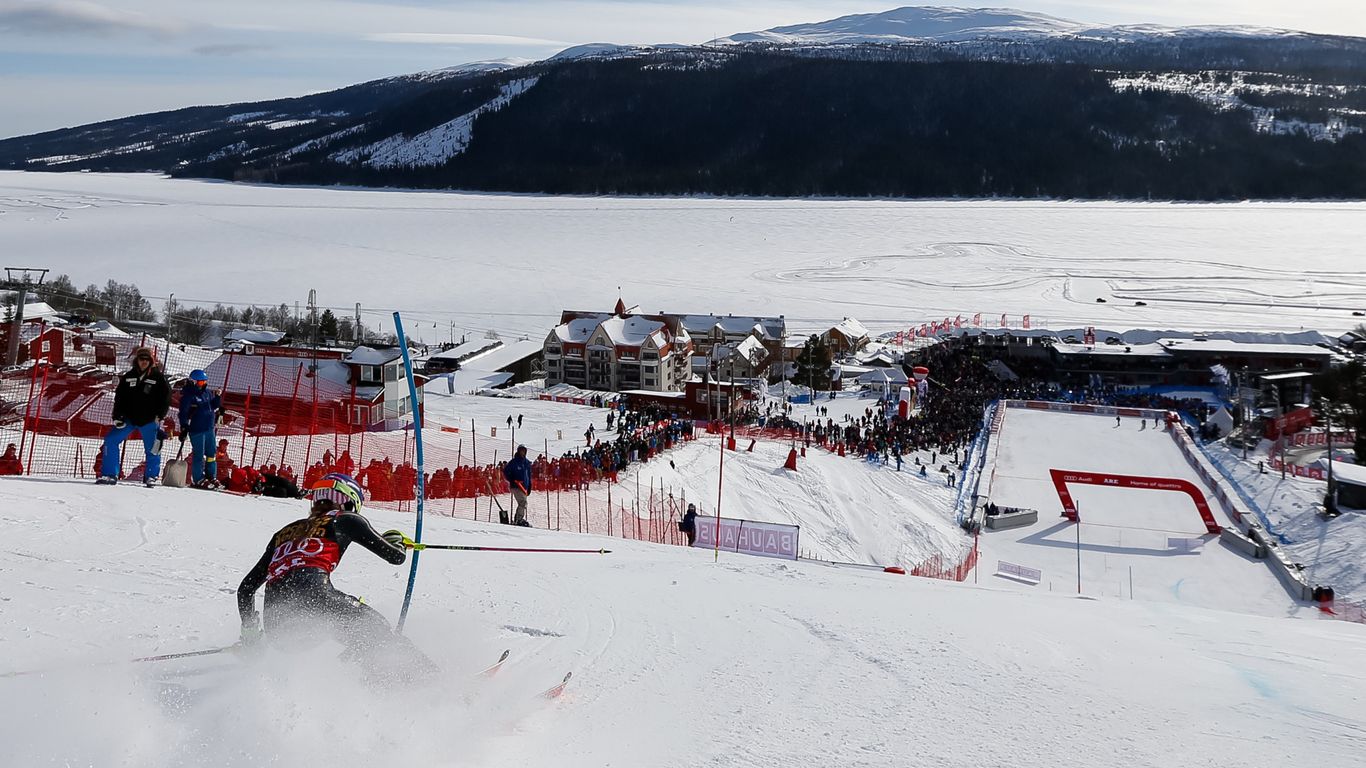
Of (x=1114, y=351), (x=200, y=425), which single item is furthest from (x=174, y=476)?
(x=1114, y=351)

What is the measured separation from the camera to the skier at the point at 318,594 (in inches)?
139

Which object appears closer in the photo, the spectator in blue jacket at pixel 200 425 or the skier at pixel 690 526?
the spectator in blue jacket at pixel 200 425

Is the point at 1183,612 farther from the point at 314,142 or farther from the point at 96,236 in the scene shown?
the point at 314,142

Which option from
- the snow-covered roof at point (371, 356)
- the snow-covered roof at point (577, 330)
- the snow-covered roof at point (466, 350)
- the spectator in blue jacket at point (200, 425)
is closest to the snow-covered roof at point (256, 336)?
the snow-covered roof at point (466, 350)

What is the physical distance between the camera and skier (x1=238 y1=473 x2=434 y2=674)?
354 cm

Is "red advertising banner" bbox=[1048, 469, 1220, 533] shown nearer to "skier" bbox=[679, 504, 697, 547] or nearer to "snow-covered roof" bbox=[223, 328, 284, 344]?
"skier" bbox=[679, 504, 697, 547]

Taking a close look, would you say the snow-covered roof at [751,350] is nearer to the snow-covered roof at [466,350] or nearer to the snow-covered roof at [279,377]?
the snow-covered roof at [466,350]

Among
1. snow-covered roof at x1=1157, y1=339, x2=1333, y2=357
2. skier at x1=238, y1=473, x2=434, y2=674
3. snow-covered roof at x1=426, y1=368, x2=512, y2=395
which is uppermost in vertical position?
skier at x1=238, y1=473, x2=434, y2=674

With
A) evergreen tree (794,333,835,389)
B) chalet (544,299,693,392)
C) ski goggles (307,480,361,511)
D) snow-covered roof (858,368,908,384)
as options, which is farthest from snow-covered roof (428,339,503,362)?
ski goggles (307,480,361,511)

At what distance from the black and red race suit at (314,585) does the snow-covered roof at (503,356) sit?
30367 millimetres

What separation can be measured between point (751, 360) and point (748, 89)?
134 metres

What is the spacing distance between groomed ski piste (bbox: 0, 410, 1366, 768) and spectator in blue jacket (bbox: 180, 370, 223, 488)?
0.56 meters

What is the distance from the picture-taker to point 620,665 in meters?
4.45

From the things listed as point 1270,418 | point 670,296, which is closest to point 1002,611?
point 1270,418
